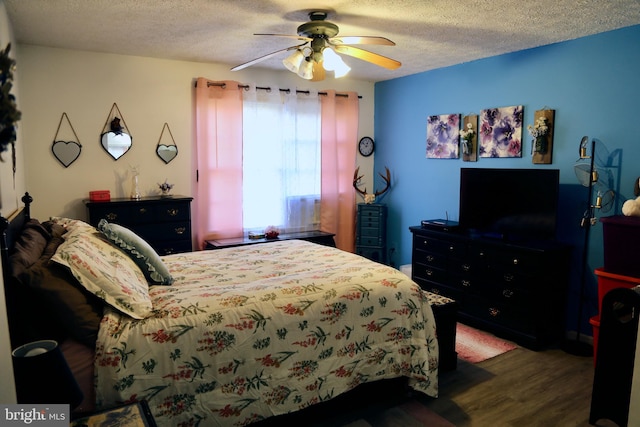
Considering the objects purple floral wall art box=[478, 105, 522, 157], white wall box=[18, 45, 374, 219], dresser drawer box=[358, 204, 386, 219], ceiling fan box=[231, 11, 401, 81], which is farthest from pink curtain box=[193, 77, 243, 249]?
purple floral wall art box=[478, 105, 522, 157]

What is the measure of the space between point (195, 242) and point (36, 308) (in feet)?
9.16

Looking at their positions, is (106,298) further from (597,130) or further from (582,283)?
(597,130)

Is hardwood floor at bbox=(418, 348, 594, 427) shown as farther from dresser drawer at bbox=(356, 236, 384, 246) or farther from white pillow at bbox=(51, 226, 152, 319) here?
dresser drawer at bbox=(356, 236, 384, 246)

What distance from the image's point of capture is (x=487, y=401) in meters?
2.65

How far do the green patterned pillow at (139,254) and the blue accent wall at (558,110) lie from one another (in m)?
2.78

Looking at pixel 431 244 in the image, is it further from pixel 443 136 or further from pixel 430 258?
pixel 443 136

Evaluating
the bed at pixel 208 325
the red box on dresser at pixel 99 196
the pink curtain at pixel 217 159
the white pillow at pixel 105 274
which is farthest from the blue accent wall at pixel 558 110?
the red box on dresser at pixel 99 196

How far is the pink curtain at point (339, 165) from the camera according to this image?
5.17 metres

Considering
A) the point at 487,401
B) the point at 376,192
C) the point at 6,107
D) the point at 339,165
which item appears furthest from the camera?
the point at 376,192

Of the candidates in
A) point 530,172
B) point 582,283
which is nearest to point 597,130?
point 530,172

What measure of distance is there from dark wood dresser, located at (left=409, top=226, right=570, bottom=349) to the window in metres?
1.69

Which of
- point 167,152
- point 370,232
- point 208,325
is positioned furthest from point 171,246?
point 370,232

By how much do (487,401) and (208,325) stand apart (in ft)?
5.82

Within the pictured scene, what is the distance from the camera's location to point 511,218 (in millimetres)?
3695
